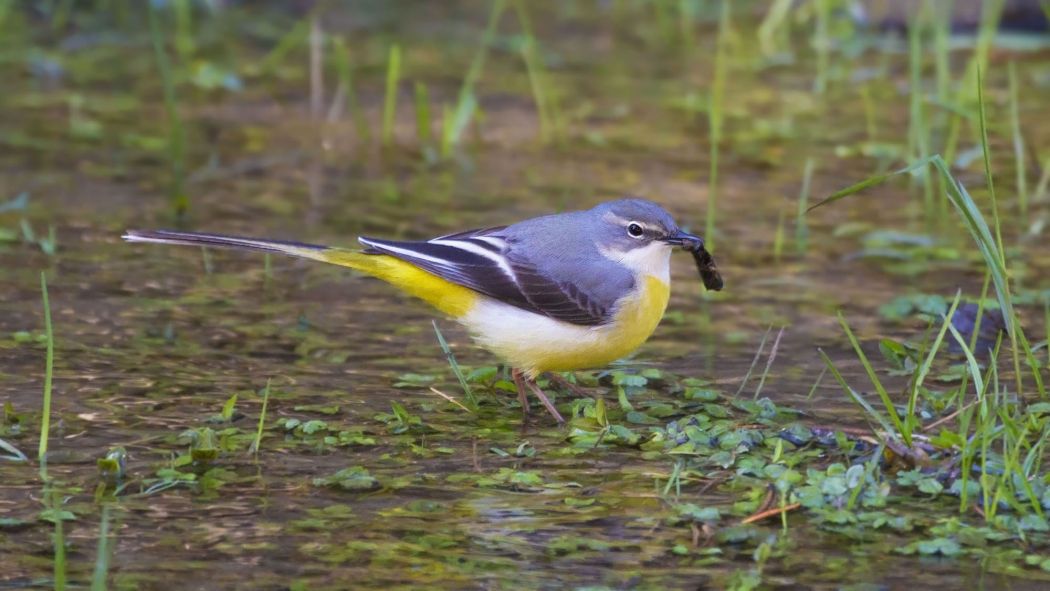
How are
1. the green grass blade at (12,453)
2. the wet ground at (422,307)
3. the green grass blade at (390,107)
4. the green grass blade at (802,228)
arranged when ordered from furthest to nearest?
the green grass blade at (390,107), the green grass blade at (802,228), the green grass blade at (12,453), the wet ground at (422,307)

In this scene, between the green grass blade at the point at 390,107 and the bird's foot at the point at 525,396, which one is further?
the green grass blade at the point at 390,107

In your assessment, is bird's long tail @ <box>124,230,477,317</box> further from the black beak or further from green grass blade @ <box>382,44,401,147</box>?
green grass blade @ <box>382,44,401,147</box>

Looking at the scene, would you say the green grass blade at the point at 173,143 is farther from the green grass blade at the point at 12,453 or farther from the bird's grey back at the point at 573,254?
the green grass blade at the point at 12,453

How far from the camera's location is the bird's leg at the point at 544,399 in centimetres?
549

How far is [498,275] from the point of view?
18.5 ft

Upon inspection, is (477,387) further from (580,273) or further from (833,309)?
(833,309)

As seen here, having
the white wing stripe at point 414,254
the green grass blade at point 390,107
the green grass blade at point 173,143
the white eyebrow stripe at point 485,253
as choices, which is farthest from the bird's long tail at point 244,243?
the green grass blade at point 390,107

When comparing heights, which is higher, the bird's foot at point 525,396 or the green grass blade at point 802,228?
the green grass blade at point 802,228

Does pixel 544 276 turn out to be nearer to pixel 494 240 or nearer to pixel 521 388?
pixel 494 240

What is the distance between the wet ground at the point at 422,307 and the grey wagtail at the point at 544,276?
26cm

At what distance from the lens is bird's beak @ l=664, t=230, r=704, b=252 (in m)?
5.71

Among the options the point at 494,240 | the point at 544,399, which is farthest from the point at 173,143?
the point at 544,399

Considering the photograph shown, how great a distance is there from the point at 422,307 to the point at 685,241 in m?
1.68

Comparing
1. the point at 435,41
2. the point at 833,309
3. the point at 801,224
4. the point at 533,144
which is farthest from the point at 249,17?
the point at 833,309
